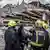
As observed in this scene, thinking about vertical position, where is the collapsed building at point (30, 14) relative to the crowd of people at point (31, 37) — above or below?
above

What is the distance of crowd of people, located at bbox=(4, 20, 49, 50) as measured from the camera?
318cm

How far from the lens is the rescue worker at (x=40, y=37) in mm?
3164

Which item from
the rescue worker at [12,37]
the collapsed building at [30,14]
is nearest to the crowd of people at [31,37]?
the rescue worker at [12,37]

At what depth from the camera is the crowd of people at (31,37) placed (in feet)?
10.4

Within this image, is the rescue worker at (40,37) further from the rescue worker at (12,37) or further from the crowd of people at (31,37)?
the rescue worker at (12,37)

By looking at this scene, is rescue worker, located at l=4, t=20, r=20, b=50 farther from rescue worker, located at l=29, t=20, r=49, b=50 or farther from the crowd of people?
rescue worker, located at l=29, t=20, r=49, b=50

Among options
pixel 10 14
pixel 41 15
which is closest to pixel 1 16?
pixel 10 14

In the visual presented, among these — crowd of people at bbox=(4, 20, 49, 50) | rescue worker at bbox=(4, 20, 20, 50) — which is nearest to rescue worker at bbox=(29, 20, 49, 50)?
crowd of people at bbox=(4, 20, 49, 50)

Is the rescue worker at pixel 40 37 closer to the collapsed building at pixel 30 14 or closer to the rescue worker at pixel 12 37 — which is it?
the rescue worker at pixel 12 37

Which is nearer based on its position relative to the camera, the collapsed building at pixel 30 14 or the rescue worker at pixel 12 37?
the rescue worker at pixel 12 37

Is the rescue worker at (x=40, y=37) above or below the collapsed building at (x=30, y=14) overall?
below

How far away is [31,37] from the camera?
132 inches

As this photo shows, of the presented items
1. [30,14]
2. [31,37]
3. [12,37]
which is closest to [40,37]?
[31,37]

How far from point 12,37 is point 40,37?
0.45 m
